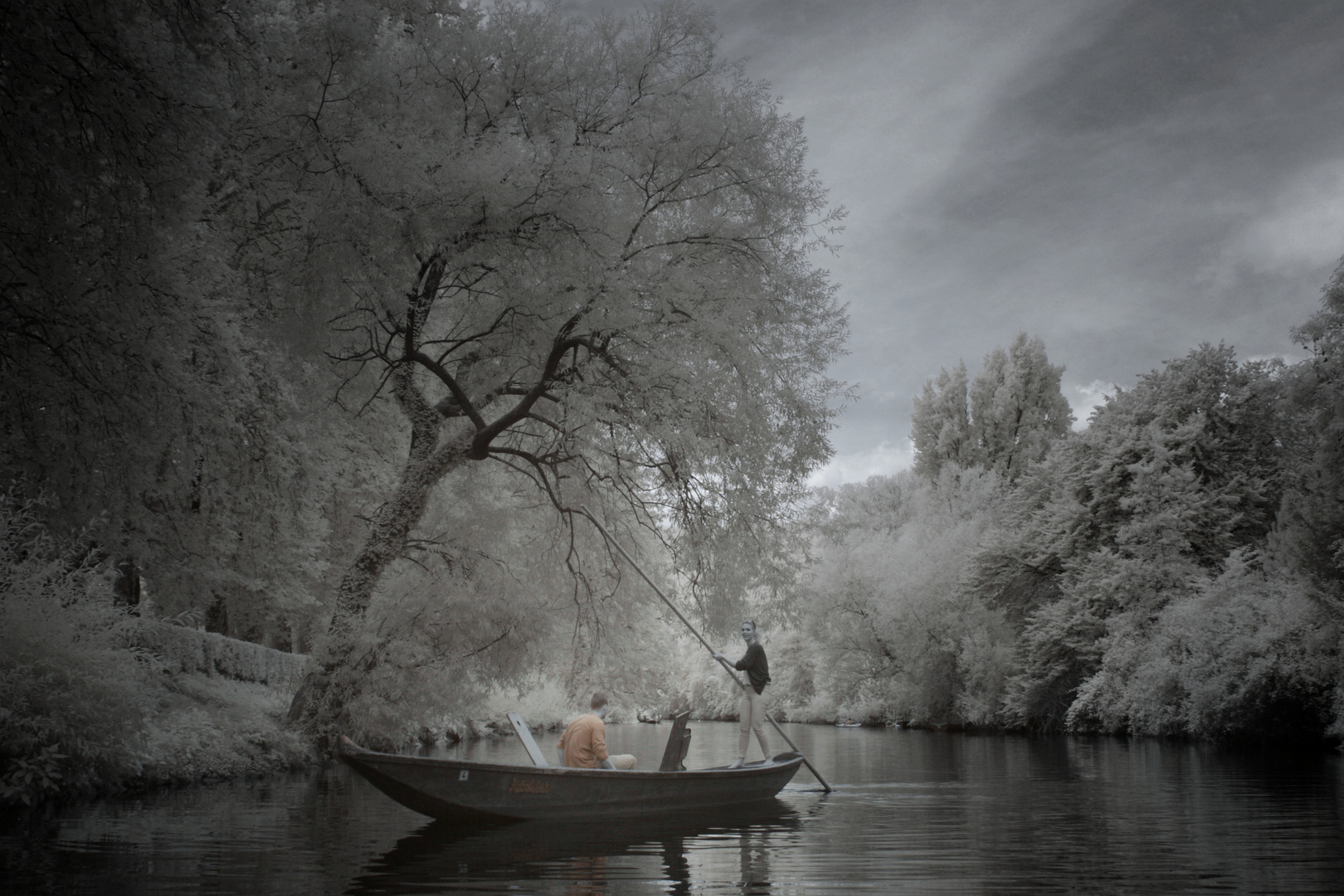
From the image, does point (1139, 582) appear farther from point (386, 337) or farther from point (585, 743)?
point (585, 743)

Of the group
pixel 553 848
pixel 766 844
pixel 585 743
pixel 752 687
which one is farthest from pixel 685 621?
pixel 553 848

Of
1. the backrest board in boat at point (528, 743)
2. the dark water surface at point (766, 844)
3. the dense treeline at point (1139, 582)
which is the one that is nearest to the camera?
the dark water surface at point (766, 844)

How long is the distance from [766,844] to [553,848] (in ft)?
4.65

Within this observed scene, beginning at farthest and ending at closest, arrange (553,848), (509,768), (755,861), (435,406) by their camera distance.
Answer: (435,406), (509,768), (553,848), (755,861)

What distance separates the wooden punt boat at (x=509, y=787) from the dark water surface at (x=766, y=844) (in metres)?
0.15

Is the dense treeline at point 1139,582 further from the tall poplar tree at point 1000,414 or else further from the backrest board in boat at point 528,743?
the backrest board in boat at point 528,743

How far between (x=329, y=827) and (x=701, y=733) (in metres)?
19.5

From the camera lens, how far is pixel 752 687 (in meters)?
10.0

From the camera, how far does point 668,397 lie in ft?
35.2

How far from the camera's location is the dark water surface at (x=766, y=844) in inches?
199

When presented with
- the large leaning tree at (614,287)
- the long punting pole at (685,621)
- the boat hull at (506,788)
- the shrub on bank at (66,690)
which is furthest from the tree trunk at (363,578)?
the boat hull at (506,788)

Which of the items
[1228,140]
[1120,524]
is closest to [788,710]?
[1120,524]

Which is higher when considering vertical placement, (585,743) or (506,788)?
(585,743)

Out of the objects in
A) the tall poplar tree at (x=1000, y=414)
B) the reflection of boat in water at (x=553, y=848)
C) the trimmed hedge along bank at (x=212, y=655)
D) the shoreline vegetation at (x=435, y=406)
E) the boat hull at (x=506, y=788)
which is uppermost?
the tall poplar tree at (x=1000, y=414)
